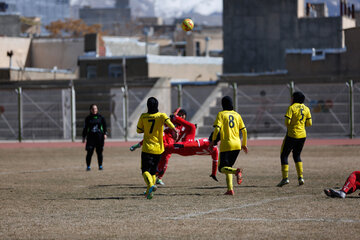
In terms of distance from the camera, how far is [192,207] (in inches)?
465

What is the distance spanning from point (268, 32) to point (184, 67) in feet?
24.6

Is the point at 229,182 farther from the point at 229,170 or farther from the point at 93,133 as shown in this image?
the point at 93,133

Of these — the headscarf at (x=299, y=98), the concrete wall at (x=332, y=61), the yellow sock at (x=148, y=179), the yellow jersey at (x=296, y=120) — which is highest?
the concrete wall at (x=332, y=61)

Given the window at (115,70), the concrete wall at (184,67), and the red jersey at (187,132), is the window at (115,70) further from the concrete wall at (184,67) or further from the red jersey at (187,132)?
the red jersey at (187,132)

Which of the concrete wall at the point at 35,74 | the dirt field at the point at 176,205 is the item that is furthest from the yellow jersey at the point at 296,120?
the concrete wall at the point at 35,74

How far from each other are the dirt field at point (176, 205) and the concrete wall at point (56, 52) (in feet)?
147

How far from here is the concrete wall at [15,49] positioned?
59.6 meters

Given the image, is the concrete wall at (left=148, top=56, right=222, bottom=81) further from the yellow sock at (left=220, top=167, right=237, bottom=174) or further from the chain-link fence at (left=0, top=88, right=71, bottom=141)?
the yellow sock at (left=220, top=167, right=237, bottom=174)

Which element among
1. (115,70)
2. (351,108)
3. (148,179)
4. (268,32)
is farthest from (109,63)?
(148,179)

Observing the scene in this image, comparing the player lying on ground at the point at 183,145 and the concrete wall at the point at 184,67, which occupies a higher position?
the concrete wall at the point at 184,67

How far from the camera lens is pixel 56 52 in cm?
6581

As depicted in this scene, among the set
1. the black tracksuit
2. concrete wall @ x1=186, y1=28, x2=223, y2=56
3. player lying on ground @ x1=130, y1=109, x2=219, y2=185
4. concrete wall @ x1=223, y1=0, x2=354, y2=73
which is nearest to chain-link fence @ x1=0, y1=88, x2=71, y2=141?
concrete wall @ x1=223, y1=0, x2=354, y2=73

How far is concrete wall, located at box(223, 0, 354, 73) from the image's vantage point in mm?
54531

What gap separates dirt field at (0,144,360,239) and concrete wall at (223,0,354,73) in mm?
34622
